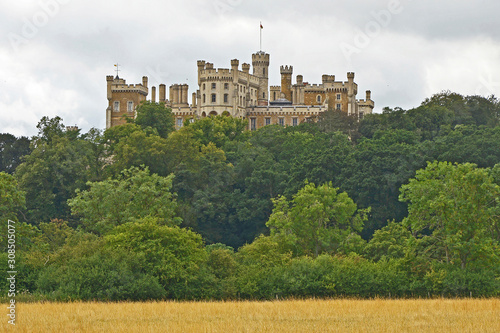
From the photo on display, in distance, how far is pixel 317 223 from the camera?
67625mm

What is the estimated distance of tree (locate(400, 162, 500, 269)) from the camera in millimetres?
52678

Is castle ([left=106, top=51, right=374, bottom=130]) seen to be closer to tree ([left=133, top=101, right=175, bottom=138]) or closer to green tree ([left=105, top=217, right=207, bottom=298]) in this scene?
tree ([left=133, top=101, right=175, bottom=138])

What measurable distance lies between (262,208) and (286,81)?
5242 centimetres

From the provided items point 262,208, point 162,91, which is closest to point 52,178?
point 262,208

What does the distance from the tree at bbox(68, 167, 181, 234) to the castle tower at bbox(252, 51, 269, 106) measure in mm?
62814

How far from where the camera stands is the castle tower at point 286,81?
13200cm

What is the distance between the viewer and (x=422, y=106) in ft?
348

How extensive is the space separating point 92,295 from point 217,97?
7462 centimetres

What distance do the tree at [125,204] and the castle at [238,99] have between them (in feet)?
164

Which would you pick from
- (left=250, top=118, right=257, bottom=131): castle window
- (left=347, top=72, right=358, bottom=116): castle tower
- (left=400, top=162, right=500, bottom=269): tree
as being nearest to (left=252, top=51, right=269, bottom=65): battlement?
(left=347, top=72, right=358, bottom=116): castle tower

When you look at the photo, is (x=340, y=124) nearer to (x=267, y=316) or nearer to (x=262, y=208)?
(x=262, y=208)

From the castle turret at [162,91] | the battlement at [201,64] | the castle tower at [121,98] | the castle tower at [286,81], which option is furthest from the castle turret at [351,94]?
the castle tower at [121,98]

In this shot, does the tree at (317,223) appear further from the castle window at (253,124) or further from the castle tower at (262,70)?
the castle tower at (262,70)

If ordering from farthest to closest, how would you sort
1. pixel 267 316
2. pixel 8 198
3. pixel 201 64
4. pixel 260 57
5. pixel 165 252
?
pixel 260 57, pixel 201 64, pixel 8 198, pixel 165 252, pixel 267 316
